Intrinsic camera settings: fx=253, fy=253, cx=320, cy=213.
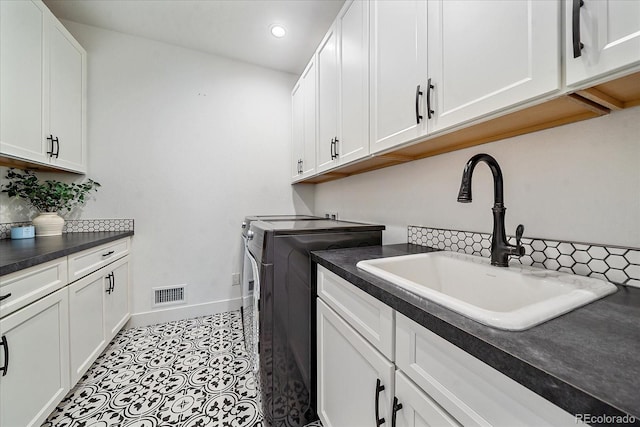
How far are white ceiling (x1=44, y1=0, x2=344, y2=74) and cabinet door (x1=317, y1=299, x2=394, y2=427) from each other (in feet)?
6.92

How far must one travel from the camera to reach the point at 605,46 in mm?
529

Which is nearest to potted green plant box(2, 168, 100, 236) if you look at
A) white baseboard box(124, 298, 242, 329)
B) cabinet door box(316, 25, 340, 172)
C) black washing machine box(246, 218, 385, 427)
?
white baseboard box(124, 298, 242, 329)

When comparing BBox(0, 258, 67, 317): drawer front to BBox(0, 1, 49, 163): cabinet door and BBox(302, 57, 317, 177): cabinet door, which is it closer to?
BBox(0, 1, 49, 163): cabinet door

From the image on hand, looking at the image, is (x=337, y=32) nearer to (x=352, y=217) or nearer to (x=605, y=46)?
A: (x=352, y=217)

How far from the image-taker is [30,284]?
1.09 meters

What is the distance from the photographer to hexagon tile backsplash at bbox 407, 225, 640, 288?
70 centimetres

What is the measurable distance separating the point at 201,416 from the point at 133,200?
71.7 inches

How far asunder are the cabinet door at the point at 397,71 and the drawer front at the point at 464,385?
746 millimetres

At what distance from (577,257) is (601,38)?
0.61m

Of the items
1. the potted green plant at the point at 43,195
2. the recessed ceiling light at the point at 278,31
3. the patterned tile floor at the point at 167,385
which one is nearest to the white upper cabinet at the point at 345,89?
the recessed ceiling light at the point at 278,31

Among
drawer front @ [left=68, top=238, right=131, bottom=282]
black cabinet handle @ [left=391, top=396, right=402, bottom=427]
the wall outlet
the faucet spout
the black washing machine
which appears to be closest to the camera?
black cabinet handle @ [left=391, top=396, right=402, bottom=427]

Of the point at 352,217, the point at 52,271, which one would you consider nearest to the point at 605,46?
the point at 352,217

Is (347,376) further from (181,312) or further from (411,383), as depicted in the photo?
(181,312)

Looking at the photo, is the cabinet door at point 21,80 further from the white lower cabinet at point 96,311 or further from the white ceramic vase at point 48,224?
the white lower cabinet at point 96,311
